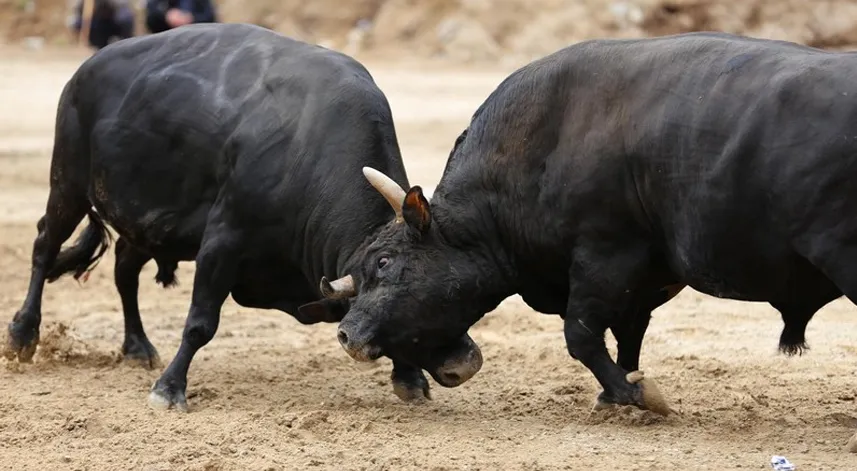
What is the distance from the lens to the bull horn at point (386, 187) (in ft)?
22.0

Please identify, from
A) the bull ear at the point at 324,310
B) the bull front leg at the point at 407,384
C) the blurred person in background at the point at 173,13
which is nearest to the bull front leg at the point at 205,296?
the bull ear at the point at 324,310

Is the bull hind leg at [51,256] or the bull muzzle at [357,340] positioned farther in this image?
the bull hind leg at [51,256]

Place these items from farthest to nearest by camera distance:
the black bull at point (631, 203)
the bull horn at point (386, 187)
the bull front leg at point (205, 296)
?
the bull front leg at point (205, 296) → the bull horn at point (386, 187) → the black bull at point (631, 203)

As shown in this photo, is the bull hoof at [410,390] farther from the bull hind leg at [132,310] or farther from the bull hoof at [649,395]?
the bull hind leg at [132,310]

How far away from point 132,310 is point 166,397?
1.57 m

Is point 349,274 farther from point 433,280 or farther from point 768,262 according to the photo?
point 768,262

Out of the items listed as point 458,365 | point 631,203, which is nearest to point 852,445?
point 631,203

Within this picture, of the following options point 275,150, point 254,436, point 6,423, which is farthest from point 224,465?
point 275,150

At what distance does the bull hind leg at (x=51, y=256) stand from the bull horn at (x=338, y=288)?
217cm

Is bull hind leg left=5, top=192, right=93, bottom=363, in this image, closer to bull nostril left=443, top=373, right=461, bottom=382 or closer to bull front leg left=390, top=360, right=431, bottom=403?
bull front leg left=390, top=360, right=431, bottom=403

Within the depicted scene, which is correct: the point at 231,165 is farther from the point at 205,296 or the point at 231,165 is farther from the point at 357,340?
the point at 357,340

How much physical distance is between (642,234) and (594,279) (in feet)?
0.93

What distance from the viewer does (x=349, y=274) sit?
6.95m

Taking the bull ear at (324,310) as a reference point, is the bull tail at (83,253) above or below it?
below
